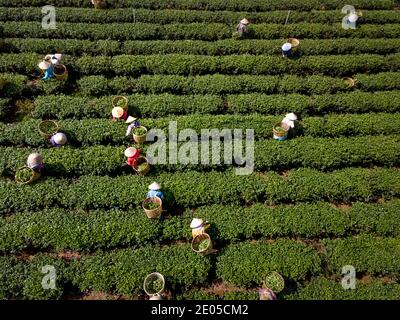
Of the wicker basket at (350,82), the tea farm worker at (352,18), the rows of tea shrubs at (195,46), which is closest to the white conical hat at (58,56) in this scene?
the rows of tea shrubs at (195,46)

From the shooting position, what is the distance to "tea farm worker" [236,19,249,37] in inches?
689

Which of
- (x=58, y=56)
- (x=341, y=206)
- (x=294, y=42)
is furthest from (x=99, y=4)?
(x=341, y=206)

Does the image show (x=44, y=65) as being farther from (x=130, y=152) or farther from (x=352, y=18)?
(x=352, y=18)

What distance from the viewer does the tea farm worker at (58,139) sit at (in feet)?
42.7

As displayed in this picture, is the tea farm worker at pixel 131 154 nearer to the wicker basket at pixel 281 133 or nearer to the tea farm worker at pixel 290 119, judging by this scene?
the wicker basket at pixel 281 133

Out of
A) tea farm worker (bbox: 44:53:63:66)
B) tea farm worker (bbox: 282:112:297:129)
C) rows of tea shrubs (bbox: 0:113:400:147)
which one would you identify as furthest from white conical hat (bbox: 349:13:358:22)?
tea farm worker (bbox: 44:53:63:66)

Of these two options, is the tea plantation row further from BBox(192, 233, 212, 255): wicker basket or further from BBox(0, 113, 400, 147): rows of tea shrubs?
BBox(0, 113, 400, 147): rows of tea shrubs

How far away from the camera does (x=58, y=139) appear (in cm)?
1301

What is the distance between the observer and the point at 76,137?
13.6m

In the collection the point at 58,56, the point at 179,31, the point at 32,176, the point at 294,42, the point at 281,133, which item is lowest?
the point at 32,176

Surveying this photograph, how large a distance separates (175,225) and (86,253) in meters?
2.93

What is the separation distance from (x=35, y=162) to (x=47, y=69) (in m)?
4.94
